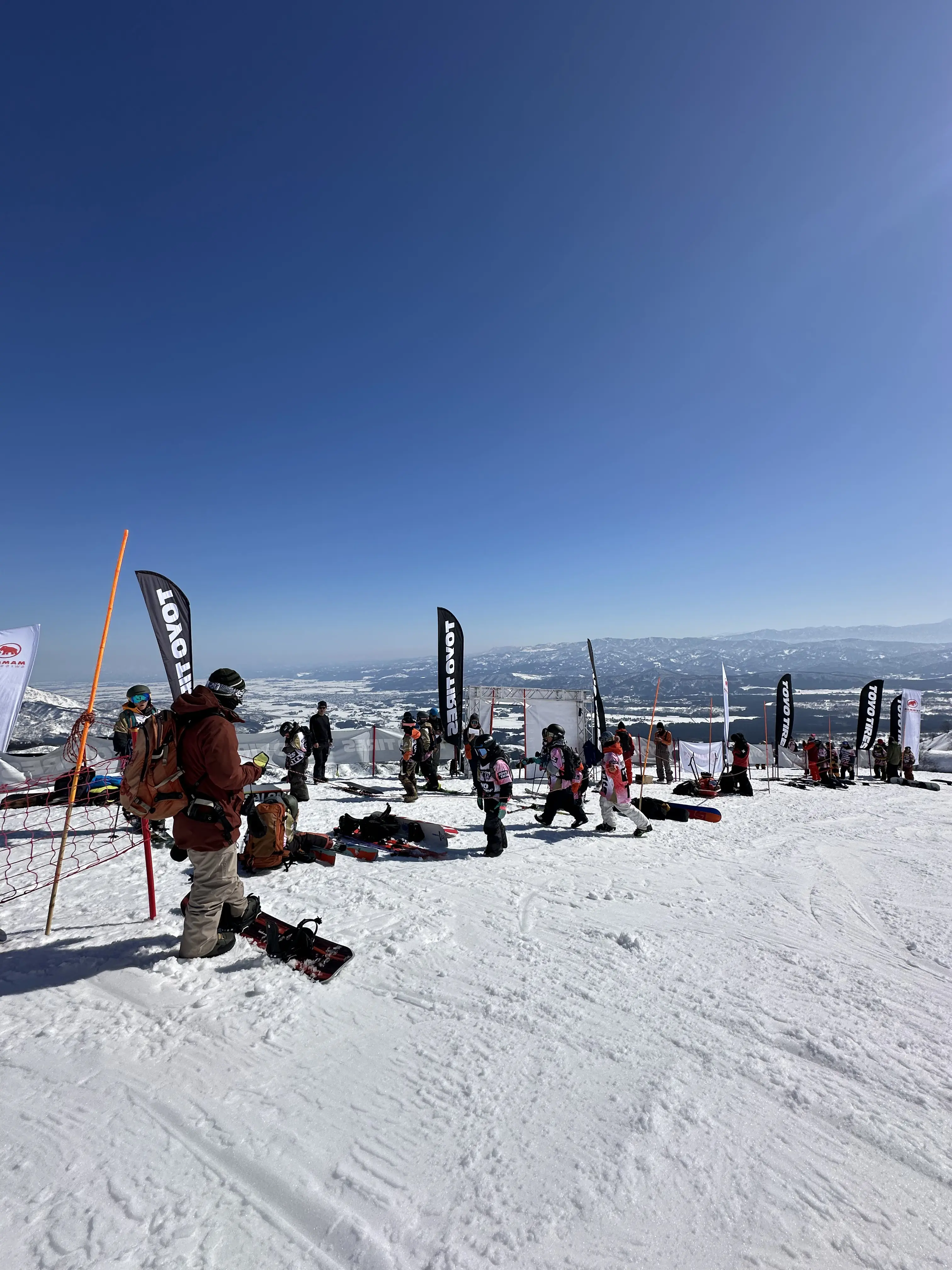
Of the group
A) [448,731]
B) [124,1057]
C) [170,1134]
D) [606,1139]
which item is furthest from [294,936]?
[448,731]

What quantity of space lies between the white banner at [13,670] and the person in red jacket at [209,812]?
28.2 feet

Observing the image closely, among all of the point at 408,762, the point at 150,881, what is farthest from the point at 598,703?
the point at 150,881

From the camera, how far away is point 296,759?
9922mm

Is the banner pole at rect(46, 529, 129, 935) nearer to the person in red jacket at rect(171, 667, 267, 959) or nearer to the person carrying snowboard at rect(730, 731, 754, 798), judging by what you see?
the person in red jacket at rect(171, 667, 267, 959)

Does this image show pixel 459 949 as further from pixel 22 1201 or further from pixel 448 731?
pixel 448 731

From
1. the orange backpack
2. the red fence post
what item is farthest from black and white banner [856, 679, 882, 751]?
the orange backpack

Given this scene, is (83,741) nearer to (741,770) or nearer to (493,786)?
(493,786)

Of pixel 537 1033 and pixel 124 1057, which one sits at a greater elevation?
pixel 124 1057

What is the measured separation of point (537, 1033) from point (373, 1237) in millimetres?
1413

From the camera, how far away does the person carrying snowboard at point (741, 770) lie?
13062 millimetres

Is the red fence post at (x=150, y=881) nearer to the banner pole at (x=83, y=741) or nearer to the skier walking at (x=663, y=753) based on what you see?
the banner pole at (x=83, y=741)

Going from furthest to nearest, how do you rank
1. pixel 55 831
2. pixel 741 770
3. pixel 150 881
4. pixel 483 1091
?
pixel 741 770 < pixel 55 831 < pixel 150 881 < pixel 483 1091

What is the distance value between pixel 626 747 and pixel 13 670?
40.1 feet

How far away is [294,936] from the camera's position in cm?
386
